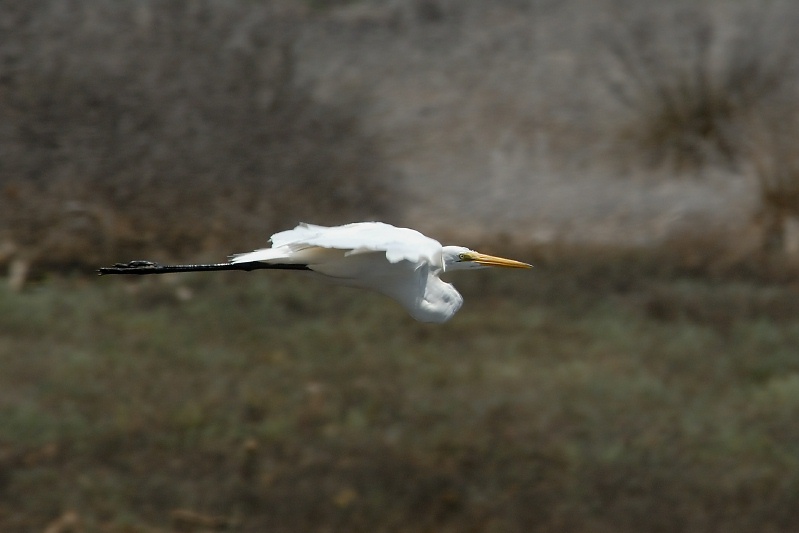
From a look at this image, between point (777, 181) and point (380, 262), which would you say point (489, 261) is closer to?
point (380, 262)

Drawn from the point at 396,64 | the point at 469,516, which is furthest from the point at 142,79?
the point at 469,516

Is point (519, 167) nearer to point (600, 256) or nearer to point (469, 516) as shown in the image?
point (600, 256)

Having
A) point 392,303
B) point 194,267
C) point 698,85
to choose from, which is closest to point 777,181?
point 698,85

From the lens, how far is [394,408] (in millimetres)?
7367

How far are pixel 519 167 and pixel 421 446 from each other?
6.14 m

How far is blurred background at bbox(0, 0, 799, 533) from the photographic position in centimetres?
659

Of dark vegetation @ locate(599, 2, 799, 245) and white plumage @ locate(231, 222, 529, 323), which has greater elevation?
dark vegetation @ locate(599, 2, 799, 245)

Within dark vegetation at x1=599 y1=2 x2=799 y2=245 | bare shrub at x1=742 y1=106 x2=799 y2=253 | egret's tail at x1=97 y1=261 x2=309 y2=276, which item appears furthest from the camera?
dark vegetation at x1=599 y1=2 x2=799 y2=245

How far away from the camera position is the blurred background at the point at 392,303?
6590mm

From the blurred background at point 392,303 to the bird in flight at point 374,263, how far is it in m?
2.92

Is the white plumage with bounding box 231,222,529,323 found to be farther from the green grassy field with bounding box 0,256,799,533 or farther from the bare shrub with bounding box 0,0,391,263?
the bare shrub with bounding box 0,0,391,263

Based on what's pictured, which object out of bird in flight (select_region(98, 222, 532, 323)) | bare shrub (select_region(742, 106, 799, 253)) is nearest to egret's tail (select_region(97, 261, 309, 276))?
bird in flight (select_region(98, 222, 532, 323))

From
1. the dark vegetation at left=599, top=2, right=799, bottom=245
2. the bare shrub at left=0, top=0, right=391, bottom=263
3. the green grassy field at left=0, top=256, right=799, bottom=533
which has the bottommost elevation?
the green grassy field at left=0, top=256, right=799, bottom=533

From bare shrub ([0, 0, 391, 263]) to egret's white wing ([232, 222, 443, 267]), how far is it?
6504mm
